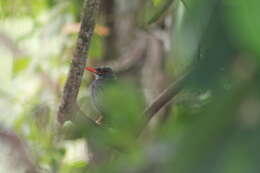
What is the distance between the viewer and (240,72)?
66 cm

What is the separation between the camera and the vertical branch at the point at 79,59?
2.19 metres

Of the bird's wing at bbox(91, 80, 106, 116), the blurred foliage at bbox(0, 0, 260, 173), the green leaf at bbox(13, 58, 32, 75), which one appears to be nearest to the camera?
the blurred foliage at bbox(0, 0, 260, 173)

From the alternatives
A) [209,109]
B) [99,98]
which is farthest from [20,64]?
[209,109]

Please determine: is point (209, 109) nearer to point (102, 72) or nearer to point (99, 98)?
point (99, 98)

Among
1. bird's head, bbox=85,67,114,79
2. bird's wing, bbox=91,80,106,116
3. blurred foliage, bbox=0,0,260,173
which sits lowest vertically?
bird's head, bbox=85,67,114,79

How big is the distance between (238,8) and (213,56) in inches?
3.1

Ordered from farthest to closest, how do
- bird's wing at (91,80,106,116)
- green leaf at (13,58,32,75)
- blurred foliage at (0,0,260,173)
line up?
green leaf at (13,58,32,75), bird's wing at (91,80,106,116), blurred foliage at (0,0,260,173)

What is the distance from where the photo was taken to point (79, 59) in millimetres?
2350

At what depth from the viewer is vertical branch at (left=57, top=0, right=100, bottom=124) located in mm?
2186

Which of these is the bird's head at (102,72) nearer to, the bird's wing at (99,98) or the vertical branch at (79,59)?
the bird's wing at (99,98)

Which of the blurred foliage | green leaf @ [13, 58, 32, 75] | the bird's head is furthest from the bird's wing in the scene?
green leaf @ [13, 58, 32, 75]

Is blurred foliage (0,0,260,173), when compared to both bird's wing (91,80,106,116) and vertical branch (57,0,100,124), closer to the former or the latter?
bird's wing (91,80,106,116)

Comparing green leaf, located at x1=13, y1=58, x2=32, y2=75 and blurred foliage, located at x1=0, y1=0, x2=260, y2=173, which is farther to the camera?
green leaf, located at x1=13, y1=58, x2=32, y2=75

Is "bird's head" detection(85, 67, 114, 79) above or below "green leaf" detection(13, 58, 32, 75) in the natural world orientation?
below
